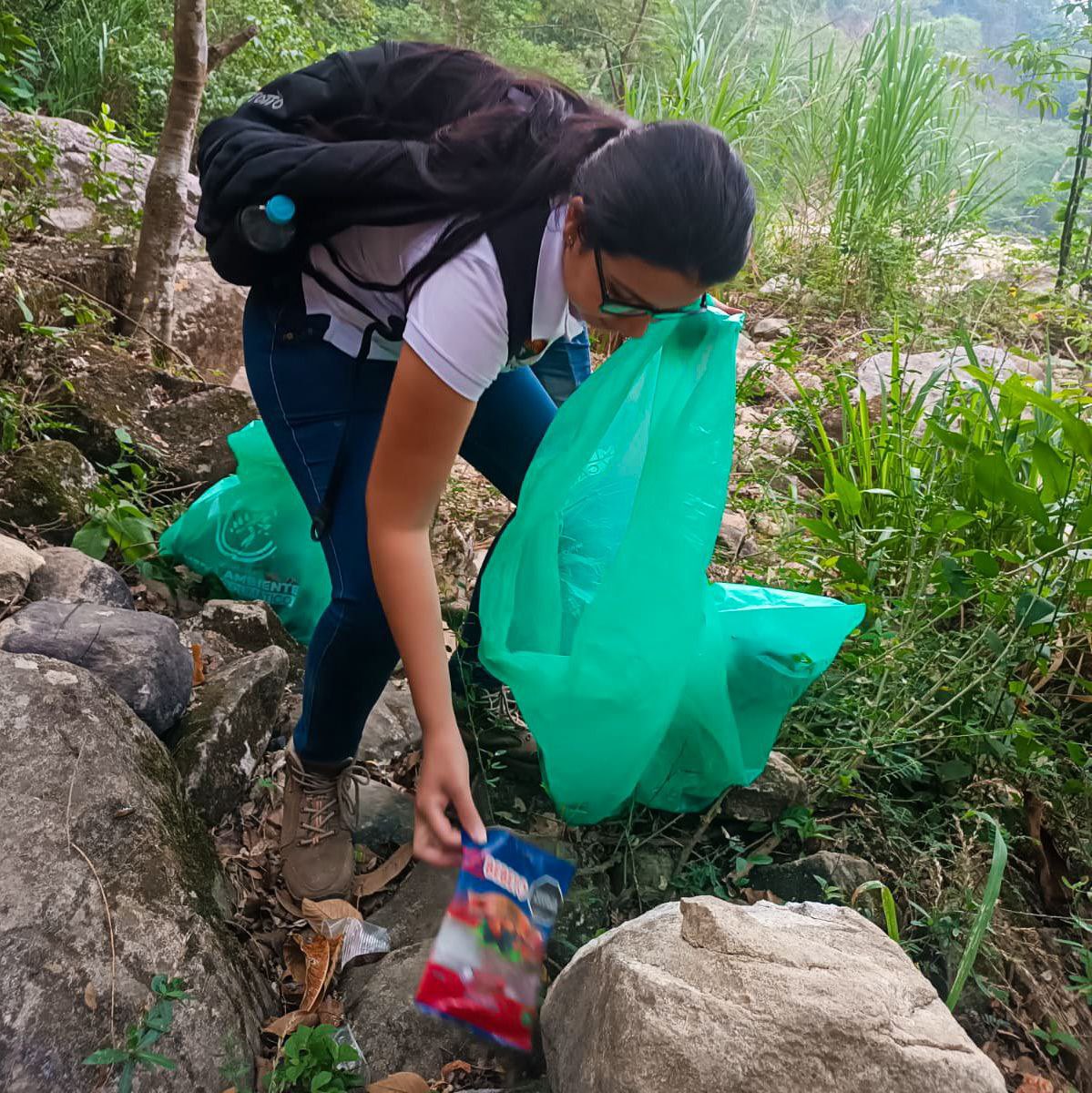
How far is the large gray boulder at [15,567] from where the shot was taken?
1621mm

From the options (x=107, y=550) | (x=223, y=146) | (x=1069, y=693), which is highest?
(x=223, y=146)

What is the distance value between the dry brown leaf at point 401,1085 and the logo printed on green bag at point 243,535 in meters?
1.16

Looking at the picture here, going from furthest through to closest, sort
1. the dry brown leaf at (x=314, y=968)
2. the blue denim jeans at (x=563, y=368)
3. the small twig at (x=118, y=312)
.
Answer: the small twig at (x=118, y=312) → the blue denim jeans at (x=563, y=368) → the dry brown leaf at (x=314, y=968)

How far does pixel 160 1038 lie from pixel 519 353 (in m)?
0.92

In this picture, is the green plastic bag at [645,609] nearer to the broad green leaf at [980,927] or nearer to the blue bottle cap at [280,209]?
the broad green leaf at [980,927]

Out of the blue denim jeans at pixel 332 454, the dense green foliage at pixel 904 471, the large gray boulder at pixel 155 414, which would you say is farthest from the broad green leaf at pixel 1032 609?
the large gray boulder at pixel 155 414

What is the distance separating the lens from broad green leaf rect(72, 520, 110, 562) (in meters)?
1.94

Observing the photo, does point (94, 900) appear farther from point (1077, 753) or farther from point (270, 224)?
point (1077, 753)

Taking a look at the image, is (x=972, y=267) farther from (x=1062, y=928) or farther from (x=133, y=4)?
(x=133, y=4)

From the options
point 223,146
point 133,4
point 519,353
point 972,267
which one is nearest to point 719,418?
point 519,353

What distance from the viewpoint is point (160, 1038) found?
1052mm

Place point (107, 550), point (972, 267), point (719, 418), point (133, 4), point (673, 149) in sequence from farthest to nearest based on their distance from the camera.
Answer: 1. point (133, 4)
2. point (972, 267)
3. point (107, 550)
4. point (719, 418)
5. point (673, 149)

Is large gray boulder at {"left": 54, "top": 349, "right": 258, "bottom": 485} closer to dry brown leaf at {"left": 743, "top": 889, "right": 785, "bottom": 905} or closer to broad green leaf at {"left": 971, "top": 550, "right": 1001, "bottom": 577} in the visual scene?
dry brown leaf at {"left": 743, "top": 889, "right": 785, "bottom": 905}

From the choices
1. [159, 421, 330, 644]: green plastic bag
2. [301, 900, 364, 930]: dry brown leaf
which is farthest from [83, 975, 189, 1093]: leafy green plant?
[159, 421, 330, 644]: green plastic bag
